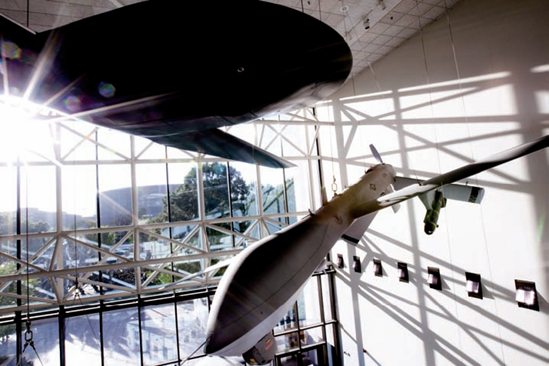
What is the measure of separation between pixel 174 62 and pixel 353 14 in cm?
705

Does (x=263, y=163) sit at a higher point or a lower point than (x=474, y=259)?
higher

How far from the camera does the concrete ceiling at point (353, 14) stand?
23.2 ft

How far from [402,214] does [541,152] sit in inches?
185

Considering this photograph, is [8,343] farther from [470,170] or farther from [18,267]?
[470,170]

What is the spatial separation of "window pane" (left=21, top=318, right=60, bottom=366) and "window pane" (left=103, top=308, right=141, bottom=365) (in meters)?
1.56

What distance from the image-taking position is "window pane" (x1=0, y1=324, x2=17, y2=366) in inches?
407

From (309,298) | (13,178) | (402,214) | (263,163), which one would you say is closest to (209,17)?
(263,163)

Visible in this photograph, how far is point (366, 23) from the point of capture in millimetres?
→ 8688

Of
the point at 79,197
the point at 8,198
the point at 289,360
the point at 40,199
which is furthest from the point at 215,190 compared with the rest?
the point at 289,360

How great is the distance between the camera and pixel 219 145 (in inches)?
239

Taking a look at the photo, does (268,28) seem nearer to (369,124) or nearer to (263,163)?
(263,163)

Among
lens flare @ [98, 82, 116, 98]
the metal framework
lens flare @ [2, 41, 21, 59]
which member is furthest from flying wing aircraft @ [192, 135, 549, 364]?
the metal framework

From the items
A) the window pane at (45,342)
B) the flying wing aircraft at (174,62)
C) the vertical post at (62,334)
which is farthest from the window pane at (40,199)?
the flying wing aircraft at (174,62)

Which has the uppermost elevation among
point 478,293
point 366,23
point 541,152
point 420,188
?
point 366,23
